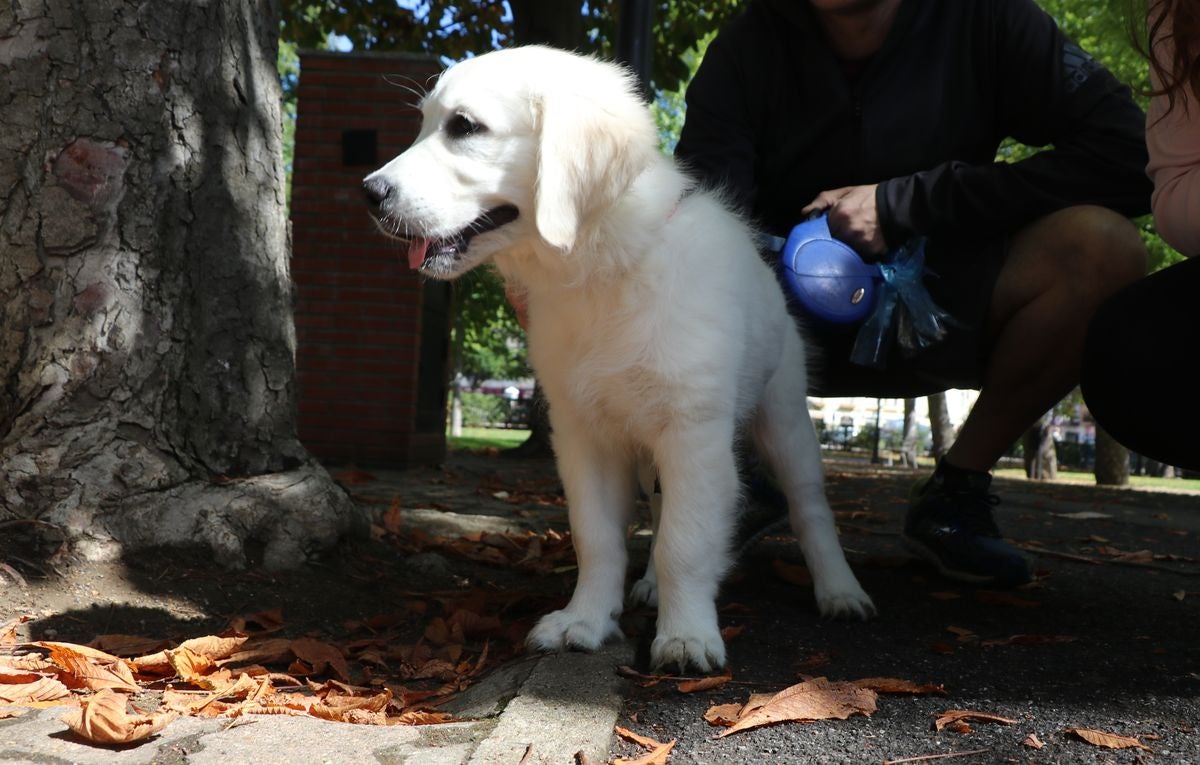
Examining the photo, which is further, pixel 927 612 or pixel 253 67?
pixel 253 67

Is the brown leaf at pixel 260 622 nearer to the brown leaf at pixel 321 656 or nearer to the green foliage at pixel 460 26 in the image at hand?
the brown leaf at pixel 321 656

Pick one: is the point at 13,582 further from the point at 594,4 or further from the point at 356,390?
the point at 594,4

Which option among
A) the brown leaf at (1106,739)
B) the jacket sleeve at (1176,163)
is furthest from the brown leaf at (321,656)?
the jacket sleeve at (1176,163)

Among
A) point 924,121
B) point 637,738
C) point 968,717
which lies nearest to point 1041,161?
point 924,121

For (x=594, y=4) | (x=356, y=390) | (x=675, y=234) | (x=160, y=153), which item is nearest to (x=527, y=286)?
(x=675, y=234)

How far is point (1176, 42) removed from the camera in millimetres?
2283

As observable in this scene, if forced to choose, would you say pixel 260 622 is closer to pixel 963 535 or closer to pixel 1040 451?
pixel 963 535

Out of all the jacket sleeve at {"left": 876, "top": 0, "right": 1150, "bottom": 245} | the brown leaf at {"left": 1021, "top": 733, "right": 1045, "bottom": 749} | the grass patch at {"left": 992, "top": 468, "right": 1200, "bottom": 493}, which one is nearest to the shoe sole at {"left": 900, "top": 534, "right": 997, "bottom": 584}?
the jacket sleeve at {"left": 876, "top": 0, "right": 1150, "bottom": 245}

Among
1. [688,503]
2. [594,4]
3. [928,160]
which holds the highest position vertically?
[594,4]

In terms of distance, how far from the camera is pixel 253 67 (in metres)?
3.25

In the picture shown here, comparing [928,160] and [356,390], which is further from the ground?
[928,160]

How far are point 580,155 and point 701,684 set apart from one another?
1.26 m

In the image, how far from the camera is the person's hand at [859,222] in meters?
3.36

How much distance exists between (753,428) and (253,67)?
1966mm
